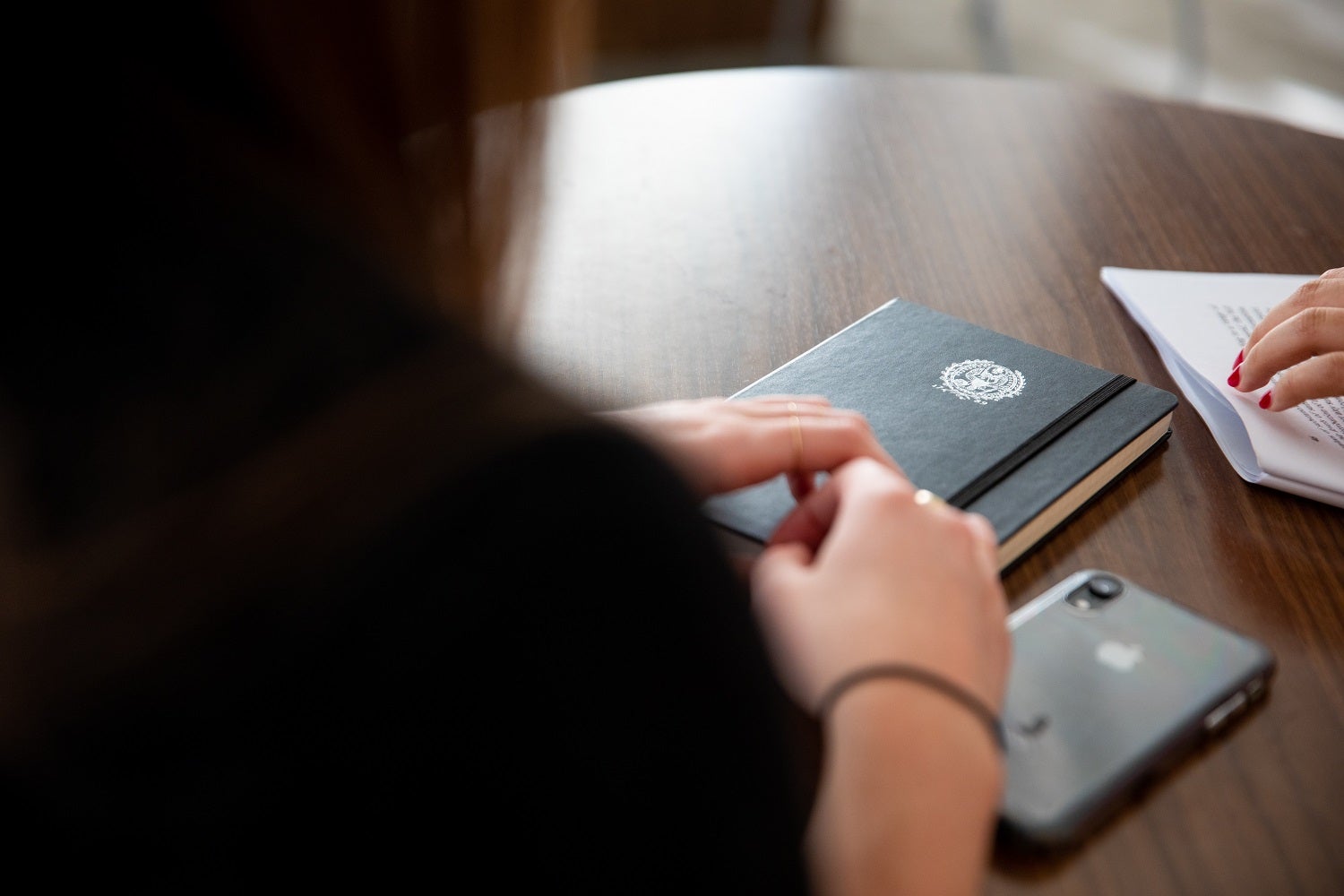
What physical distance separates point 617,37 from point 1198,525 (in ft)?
8.81

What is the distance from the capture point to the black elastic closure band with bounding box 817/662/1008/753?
50 centimetres

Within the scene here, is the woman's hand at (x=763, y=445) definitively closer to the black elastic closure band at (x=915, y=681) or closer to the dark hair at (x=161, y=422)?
the black elastic closure band at (x=915, y=681)

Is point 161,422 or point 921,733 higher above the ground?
point 161,422

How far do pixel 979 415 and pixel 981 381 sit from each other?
0.04 meters

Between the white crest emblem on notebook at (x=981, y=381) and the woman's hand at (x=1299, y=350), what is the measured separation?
0.55 ft

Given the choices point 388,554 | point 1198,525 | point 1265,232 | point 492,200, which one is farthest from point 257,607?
point 1265,232

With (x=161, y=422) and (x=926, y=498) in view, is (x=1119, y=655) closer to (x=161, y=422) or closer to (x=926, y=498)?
(x=926, y=498)

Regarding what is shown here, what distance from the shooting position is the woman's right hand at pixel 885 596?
1.69 feet

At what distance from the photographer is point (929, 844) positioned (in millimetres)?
468

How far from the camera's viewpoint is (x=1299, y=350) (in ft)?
2.65

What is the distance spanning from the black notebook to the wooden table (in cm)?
3

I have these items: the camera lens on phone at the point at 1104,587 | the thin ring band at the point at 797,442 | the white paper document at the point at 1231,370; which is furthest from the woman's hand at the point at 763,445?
the white paper document at the point at 1231,370

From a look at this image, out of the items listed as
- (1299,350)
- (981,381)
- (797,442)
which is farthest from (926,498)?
(1299,350)

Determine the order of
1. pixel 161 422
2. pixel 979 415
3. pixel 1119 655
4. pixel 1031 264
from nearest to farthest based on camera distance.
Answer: pixel 161 422 → pixel 1119 655 → pixel 979 415 → pixel 1031 264
